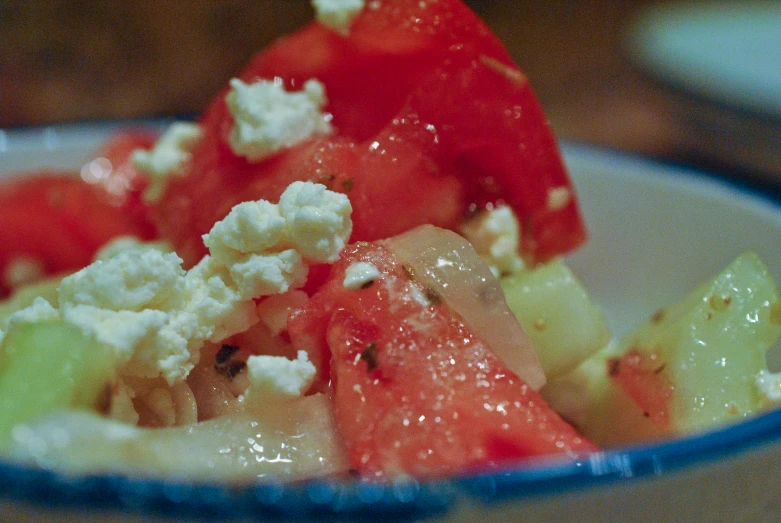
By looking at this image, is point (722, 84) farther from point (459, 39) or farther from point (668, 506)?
point (668, 506)

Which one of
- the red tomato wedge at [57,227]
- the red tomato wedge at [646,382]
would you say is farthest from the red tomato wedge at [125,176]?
the red tomato wedge at [646,382]

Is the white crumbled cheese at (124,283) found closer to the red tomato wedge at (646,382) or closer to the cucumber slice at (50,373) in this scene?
the cucumber slice at (50,373)

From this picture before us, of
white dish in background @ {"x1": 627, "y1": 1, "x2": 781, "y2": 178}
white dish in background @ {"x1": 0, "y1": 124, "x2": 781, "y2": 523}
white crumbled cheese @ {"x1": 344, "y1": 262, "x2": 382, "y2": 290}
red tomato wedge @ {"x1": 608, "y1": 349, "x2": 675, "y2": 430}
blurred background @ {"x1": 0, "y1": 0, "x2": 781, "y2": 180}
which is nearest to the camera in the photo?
white dish in background @ {"x1": 0, "y1": 124, "x2": 781, "y2": 523}

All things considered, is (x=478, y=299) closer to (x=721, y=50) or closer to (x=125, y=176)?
(x=125, y=176)

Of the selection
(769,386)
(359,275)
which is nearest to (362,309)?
(359,275)

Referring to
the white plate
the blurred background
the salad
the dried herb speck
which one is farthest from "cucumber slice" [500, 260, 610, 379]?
the blurred background

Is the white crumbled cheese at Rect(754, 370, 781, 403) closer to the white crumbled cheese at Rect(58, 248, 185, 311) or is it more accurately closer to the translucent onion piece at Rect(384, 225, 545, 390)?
the translucent onion piece at Rect(384, 225, 545, 390)

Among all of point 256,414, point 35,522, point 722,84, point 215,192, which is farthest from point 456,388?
point 722,84
